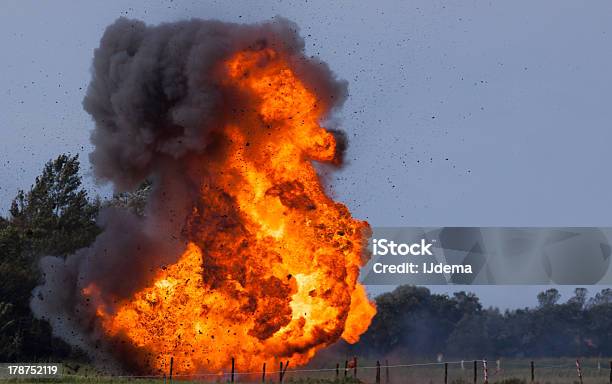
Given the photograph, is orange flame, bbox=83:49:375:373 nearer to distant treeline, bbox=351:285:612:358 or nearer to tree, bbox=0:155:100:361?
tree, bbox=0:155:100:361

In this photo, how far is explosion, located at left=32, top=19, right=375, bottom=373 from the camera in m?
51.3

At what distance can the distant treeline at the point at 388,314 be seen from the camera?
238ft

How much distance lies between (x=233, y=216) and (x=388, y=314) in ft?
232

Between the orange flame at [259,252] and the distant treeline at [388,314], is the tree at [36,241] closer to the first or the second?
the distant treeline at [388,314]

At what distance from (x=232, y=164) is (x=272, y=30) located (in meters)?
7.78

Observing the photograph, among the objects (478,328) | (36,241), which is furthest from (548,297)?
(36,241)

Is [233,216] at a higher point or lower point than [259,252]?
higher

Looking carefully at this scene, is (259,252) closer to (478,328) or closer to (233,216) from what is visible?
(233,216)

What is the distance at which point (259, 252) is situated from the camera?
51094 mm

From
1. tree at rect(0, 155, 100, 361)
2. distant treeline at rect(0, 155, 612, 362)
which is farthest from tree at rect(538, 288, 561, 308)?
tree at rect(0, 155, 100, 361)

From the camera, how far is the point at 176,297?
52.2 metres

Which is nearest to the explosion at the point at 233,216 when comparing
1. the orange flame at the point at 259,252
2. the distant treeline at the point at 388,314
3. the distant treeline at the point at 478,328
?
the orange flame at the point at 259,252

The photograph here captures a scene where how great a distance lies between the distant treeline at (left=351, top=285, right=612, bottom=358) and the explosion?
60.0 m

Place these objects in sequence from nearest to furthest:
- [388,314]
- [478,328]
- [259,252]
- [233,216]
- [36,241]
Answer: [259,252] < [233,216] < [36,241] < [388,314] < [478,328]
